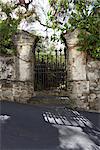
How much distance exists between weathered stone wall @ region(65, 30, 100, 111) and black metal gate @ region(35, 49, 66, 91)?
63 cm

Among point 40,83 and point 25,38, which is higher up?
point 25,38

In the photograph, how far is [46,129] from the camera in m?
4.87

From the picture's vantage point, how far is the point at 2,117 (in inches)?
210

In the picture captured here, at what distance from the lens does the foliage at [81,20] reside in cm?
658

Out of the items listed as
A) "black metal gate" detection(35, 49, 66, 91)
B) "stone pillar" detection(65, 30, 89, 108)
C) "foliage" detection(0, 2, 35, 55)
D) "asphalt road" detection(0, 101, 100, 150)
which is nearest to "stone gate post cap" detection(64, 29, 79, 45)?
"stone pillar" detection(65, 30, 89, 108)

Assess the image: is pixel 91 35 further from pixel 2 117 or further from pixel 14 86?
pixel 2 117

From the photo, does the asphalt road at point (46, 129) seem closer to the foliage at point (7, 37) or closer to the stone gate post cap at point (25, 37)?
the foliage at point (7, 37)

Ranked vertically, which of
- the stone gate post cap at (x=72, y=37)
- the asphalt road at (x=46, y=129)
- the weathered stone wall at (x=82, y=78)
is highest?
the stone gate post cap at (x=72, y=37)

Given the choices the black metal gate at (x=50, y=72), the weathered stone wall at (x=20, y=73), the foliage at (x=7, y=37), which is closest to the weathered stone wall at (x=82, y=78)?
the black metal gate at (x=50, y=72)

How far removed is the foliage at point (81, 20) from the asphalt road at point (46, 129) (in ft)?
5.24

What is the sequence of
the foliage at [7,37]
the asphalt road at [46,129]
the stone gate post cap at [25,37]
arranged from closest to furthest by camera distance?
the asphalt road at [46,129], the stone gate post cap at [25,37], the foliage at [7,37]

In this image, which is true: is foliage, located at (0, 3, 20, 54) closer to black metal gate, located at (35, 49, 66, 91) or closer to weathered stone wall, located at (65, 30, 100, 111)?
black metal gate, located at (35, 49, 66, 91)

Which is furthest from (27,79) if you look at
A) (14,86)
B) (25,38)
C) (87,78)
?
(87,78)

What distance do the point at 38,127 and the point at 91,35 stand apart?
2.73 m
